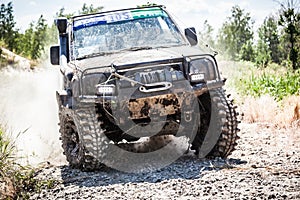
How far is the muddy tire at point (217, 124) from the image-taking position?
6.40m

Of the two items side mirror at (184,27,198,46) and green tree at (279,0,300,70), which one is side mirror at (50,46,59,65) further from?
green tree at (279,0,300,70)

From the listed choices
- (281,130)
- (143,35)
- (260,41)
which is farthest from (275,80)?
(260,41)

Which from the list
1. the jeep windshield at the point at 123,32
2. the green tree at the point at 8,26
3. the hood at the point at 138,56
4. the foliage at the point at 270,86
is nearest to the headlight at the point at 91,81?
the hood at the point at 138,56

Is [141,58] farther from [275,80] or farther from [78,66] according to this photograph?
[275,80]

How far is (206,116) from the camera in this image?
661cm

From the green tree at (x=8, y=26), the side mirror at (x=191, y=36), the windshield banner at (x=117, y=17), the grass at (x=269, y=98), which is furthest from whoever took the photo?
the green tree at (x=8, y=26)

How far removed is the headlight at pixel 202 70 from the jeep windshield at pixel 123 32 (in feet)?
2.89

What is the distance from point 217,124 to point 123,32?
1.79 m

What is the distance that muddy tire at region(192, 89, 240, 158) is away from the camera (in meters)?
6.40

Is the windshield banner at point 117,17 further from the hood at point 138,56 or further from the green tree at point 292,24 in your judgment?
the green tree at point 292,24

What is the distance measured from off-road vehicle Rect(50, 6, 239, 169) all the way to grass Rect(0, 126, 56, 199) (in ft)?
1.96

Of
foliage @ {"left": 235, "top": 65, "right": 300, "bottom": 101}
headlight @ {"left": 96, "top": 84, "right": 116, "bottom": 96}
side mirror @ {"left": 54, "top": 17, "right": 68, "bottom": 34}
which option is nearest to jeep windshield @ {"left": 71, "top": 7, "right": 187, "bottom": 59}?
side mirror @ {"left": 54, "top": 17, "right": 68, "bottom": 34}

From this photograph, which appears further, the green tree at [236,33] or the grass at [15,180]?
the green tree at [236,33]

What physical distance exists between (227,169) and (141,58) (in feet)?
5.02
